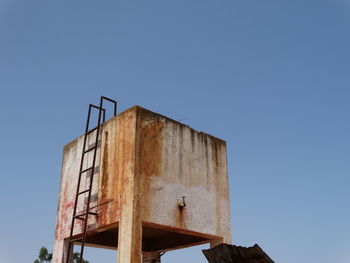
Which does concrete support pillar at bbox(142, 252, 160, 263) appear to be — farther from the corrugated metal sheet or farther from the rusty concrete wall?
the corrugated metal sheet

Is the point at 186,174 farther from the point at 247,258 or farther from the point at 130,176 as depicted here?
the point at 247,258

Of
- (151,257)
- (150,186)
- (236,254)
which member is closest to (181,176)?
(150,186)

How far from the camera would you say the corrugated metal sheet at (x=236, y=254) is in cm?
371

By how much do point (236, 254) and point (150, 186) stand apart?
27.2ft

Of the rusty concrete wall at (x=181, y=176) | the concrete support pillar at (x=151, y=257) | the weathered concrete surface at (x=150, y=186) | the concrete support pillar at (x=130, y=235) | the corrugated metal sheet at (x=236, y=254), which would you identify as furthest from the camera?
the concrete support pillar at (x=151, y=257)

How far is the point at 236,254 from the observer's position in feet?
12.4

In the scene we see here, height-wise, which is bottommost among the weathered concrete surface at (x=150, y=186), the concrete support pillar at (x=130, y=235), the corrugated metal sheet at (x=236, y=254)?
the corrugated metal sheet at (x=236, y=254)

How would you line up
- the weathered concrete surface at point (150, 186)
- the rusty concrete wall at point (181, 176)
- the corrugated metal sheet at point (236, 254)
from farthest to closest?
1. the rusty concrete wall at point (181, 176)
2. the weathered concrete surface at point (150, 186)
3. the corrugated metal sheet at point (236, 254)

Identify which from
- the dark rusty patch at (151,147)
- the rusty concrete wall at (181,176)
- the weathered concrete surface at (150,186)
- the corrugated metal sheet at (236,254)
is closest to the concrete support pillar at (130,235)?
the weathered concrete surface at (150,186)

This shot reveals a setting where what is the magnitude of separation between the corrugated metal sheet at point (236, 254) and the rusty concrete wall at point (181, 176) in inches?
311

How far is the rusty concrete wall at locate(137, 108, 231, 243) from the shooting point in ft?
39.5

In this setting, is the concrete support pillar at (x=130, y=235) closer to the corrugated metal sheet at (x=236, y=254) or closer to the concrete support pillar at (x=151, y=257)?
the concrete support pillar at (x=151, y=257)

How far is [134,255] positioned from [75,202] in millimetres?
3110

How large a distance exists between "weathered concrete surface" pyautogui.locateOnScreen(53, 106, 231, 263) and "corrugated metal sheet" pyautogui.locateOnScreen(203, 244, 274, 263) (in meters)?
7.43
